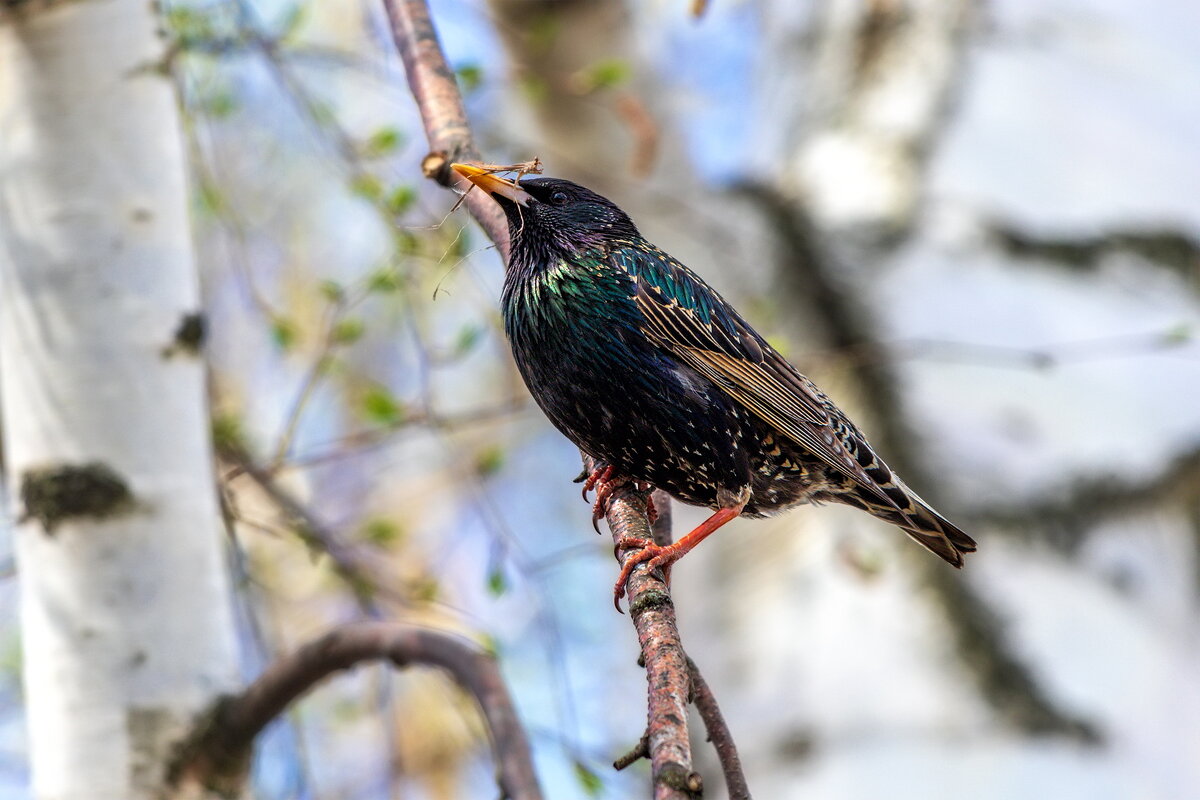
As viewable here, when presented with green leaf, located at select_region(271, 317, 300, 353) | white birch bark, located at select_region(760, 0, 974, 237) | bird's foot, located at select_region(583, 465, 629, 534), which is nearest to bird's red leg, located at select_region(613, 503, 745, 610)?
bird's foot, located at select_region(583, 465, 629, 534)

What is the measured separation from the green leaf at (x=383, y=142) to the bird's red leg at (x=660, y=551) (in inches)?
69.7

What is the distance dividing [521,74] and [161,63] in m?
2.79

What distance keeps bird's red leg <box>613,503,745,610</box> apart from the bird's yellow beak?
81 cm

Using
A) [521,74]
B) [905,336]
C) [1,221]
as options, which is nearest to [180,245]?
[1,221]

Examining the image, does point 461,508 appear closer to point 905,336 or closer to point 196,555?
point 905,336

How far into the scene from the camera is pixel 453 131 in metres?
2.58

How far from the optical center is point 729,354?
3082mm

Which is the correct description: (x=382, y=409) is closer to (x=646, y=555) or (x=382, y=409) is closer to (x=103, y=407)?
(x=103, y=407)

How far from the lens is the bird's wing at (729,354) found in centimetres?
296

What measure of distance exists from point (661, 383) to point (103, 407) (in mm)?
1273

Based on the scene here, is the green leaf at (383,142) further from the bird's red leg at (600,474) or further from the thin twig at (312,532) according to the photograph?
the bird's red leg at (600,474)

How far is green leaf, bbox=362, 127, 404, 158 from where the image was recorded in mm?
4040

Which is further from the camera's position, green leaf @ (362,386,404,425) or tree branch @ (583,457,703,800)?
green leaf @ (362,386,404,425)

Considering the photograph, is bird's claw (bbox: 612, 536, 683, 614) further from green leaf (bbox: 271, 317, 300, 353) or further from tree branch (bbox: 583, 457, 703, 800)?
green leaf (bbox: 271, 317, 300, 353)
